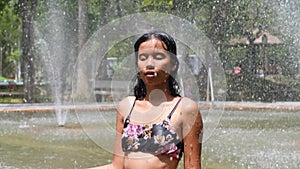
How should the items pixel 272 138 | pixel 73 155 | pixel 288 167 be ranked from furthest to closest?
pixel 272 138
pixel 73 155
pixel 288 167

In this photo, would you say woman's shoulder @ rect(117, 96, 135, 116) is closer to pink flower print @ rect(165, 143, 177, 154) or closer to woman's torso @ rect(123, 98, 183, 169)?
woman's torso @ rect(123, 98, 183, 169)

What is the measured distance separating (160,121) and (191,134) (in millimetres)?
127

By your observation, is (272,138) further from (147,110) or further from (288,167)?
(147,110)

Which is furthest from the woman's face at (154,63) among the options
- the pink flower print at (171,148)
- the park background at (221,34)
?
the park background at (221,34)

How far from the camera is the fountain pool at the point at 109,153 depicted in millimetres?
6418

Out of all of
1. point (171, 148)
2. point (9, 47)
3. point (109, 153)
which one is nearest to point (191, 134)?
point (171, 148)

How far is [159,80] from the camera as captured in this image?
7.37 feet

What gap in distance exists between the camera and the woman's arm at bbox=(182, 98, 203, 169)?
7.33 ft

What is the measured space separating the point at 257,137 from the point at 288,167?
3.40m

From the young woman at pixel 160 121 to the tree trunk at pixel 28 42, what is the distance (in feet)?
64.1

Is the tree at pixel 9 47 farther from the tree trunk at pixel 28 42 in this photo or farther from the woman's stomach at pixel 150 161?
the woman's stomach at pixel 150 161

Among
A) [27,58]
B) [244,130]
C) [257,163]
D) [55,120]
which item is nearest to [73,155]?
[257,163]

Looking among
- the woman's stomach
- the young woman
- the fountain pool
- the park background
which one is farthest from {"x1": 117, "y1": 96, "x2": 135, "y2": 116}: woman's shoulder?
the park background

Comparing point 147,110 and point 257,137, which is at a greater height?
point 147,110
